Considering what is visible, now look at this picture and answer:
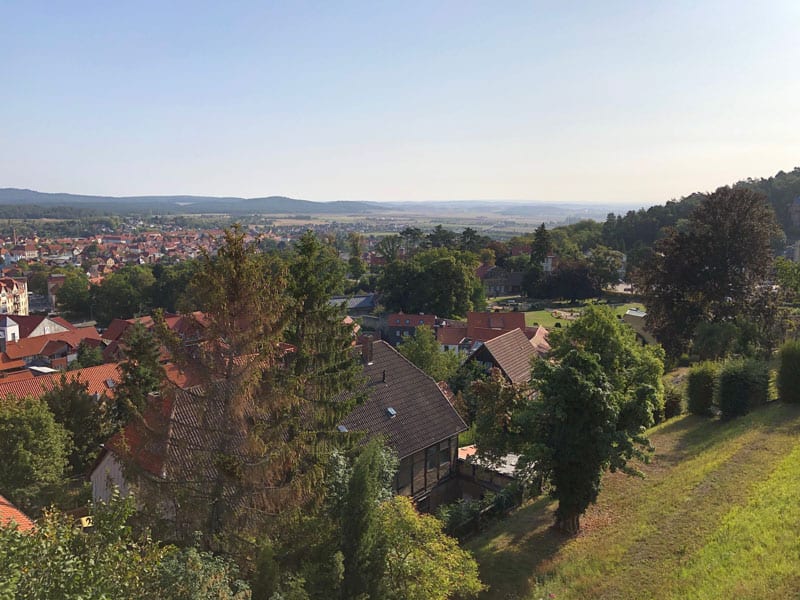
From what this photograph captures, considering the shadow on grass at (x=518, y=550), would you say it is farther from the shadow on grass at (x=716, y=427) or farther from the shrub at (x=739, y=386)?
the shrub at (x=739, y=386)

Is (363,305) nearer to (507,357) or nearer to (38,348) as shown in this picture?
(38,348)

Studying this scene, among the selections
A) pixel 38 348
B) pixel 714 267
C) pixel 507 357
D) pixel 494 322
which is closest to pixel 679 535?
pixel 507 357

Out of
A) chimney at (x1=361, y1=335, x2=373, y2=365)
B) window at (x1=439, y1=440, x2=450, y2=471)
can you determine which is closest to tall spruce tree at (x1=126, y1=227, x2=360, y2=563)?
window at (x1=439, y1=440, x2=450, y2=471)

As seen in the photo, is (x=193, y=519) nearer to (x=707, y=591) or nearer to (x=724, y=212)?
(x=707, y=591)

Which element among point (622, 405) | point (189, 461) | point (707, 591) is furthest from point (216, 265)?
point (707, 591)

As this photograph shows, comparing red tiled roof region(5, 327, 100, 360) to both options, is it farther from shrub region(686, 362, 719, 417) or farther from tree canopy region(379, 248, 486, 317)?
shrub region(686, 362, 719, 417)

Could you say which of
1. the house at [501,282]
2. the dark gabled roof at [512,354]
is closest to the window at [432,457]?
the dark gabled roof at [512,354]
